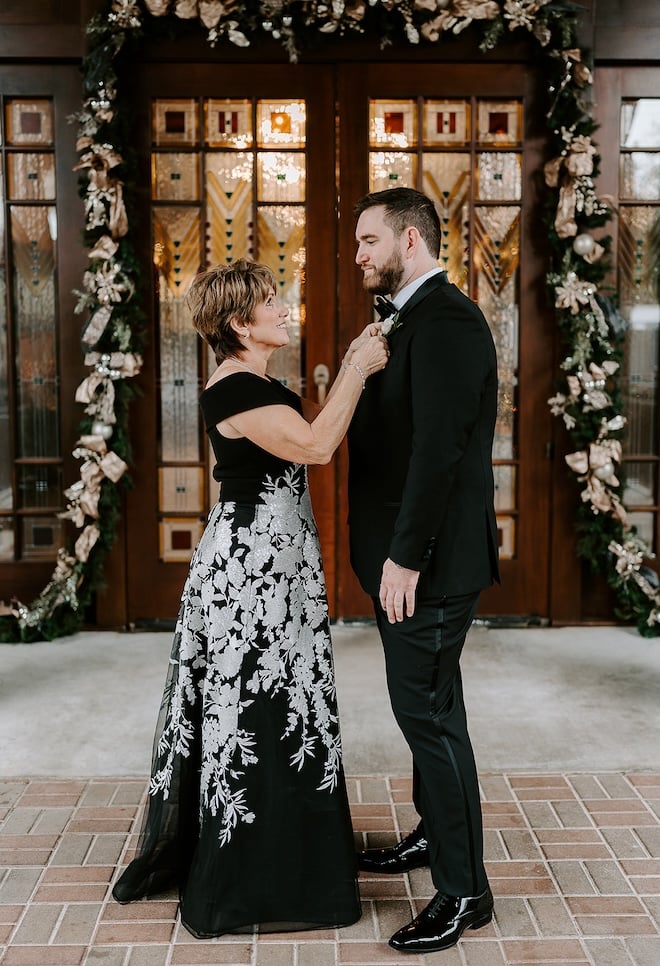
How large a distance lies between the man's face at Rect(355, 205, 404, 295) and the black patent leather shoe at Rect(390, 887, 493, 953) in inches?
59.5

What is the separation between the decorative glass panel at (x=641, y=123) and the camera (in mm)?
4805

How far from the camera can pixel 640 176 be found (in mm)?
4859

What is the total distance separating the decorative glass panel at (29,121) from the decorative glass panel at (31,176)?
74 mm

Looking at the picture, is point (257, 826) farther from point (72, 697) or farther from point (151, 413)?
point (151, 413)

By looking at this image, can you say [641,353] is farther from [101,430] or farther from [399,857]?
[399,857]

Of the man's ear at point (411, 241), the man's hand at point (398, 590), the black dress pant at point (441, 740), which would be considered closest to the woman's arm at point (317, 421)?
the man's ear at point (411, 241)

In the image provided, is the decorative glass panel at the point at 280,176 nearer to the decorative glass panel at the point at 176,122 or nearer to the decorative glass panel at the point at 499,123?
the decorative glass panel at the point at 176,122

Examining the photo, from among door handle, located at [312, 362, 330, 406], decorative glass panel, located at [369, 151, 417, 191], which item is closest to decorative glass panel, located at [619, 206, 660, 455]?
decorative glass panel, located at [369, 151, 417, 191]

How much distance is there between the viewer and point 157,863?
255cm

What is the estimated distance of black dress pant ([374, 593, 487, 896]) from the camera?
7.59ft

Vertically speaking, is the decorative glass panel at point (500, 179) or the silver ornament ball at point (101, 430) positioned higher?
the decorative glass panel at point (500, 179)

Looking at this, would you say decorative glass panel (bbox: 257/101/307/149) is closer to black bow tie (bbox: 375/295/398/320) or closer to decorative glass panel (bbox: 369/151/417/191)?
decorative glass panel (bbox: 369/151/417/191)

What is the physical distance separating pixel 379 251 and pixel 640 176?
9.89 ft

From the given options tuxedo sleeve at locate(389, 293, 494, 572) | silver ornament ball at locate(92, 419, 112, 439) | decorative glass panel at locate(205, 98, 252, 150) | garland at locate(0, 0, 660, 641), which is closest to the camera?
tuxedo sleeve at locate(389, 293, 494, 572)
